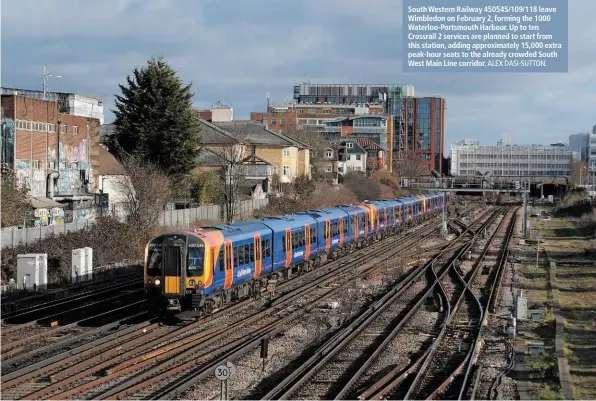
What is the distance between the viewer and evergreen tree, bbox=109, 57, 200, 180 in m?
48.8

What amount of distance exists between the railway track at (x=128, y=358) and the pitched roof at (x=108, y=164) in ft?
92.5

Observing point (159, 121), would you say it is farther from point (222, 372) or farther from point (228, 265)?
point (222, 372)

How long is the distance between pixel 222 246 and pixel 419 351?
6.64m

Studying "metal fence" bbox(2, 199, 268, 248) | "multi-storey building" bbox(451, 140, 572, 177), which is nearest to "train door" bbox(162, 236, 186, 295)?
"metal fence" bbox(2, 199, 268, 248)

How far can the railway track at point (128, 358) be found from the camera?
14.6 m

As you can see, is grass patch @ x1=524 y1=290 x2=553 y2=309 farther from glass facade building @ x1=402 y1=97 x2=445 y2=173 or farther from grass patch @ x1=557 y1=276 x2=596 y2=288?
glass facade building @ x1=402 y1=97 x2=445 y2=173

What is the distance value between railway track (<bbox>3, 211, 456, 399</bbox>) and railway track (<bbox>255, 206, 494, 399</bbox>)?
2.15 m

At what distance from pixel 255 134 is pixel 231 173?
23.2 metres

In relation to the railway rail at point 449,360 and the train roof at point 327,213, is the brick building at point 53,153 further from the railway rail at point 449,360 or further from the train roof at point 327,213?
the railway rail at point 449,360

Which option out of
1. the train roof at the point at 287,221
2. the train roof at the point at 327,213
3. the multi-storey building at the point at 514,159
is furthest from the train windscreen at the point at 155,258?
the multi-storey building at the point at 514,159

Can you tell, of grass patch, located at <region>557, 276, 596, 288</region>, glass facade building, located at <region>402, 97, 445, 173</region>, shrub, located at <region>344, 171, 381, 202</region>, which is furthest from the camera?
glass facade building, located at <region>402, 97, 445, 173</region>

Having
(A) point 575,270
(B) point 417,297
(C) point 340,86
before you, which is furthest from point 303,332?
(C) point 340,86

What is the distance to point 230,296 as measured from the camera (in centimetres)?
2398

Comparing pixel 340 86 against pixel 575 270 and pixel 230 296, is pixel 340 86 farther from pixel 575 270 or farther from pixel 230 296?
pixel 230 296
